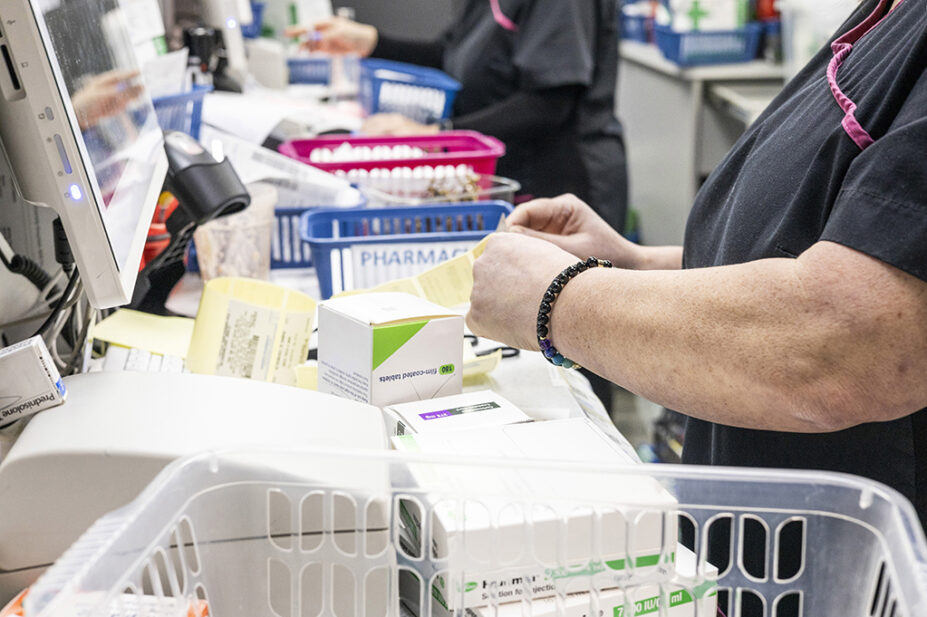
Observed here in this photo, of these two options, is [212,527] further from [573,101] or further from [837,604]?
[573,101]

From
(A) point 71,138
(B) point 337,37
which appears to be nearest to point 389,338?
(A) point 71,138

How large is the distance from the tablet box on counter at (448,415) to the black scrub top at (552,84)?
5.93 feet

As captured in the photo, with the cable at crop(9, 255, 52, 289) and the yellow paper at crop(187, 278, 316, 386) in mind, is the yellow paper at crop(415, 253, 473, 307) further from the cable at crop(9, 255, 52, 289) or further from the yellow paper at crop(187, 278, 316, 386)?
the cable at crop(9, 255, 52, 289)

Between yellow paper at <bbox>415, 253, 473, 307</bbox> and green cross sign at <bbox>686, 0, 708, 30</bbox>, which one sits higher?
yellow paper at <bbox>415, 253, 473, 307</bbox>

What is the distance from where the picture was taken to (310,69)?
3.44 m

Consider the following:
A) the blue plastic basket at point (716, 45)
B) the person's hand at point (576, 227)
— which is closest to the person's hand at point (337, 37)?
the blue plastic basket at point (716, 45)

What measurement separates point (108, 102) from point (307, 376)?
372 mm

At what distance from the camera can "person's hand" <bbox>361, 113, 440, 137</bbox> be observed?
2.36 metres

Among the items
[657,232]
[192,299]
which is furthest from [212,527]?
[657,232]

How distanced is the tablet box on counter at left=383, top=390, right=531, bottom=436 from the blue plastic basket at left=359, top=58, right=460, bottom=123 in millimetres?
1754

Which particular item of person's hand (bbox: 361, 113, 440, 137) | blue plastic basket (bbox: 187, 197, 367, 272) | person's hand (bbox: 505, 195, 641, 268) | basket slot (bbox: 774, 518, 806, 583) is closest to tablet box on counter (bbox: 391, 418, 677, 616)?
basket slot (bbox: 774, 518, 806, 583)

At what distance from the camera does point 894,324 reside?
0.64 metres

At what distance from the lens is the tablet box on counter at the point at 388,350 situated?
94cm

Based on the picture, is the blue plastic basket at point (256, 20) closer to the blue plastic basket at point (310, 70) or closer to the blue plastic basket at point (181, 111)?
the blue plastic basket at point (310, 70)
